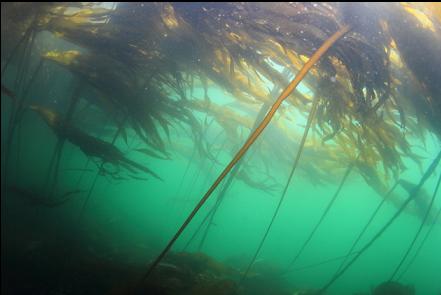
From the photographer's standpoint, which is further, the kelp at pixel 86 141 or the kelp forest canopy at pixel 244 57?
the kelp at pixel 86 141

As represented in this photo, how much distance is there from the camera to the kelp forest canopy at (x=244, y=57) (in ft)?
13.1

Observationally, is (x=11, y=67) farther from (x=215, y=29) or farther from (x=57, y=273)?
(x=215, y=29)

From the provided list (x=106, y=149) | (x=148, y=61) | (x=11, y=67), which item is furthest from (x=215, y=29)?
(x=11, y=67)

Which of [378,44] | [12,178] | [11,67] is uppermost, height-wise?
[378,44]

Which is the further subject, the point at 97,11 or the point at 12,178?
the point at 12,178

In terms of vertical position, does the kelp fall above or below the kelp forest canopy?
below

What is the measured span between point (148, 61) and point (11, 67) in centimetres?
401

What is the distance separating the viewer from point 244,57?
201 inches

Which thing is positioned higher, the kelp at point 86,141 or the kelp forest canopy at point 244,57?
the kelp forest canopy at point 244,57

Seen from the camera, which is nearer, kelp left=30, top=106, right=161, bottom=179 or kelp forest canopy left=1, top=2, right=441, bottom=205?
kelp forest canopy left=1, top=2, right=441, bottom=205

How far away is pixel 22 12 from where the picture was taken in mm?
4434

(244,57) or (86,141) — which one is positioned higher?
(244,57)

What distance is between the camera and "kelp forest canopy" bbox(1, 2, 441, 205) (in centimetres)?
400

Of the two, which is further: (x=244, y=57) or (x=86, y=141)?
(x=86, y=141)
